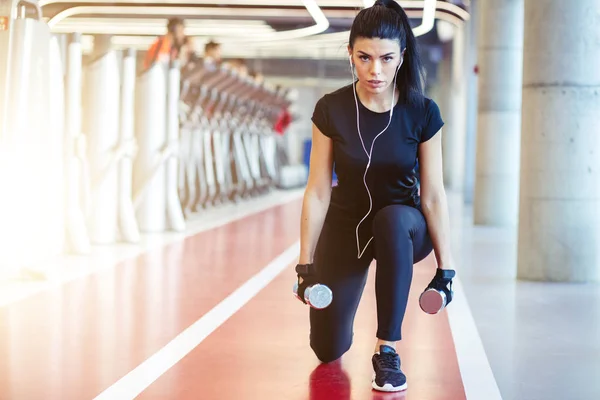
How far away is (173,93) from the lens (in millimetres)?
9477

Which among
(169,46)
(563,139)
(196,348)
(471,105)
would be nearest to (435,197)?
(196,348)

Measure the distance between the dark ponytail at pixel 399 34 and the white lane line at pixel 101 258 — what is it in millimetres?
2623

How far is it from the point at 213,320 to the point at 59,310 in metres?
0.79

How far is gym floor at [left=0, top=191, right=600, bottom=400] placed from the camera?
344 centimetres

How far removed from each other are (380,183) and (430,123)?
269 millimetres

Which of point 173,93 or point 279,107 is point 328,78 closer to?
point 279,107

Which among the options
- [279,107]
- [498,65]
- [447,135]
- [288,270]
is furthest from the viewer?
[447,135]

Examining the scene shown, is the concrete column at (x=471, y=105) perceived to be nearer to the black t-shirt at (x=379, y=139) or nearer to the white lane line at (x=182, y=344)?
the white lane line at (x=182, y=344)

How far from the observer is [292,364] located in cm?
381

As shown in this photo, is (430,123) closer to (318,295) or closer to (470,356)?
(318,295)

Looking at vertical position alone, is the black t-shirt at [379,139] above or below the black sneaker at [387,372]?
above

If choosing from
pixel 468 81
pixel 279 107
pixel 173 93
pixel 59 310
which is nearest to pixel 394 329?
pixel 59 310

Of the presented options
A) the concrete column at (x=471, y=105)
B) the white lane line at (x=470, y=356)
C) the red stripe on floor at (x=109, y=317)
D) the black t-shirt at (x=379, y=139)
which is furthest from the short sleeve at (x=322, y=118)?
the concrete column at (x=471, y=105)

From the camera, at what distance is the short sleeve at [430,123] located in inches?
136
